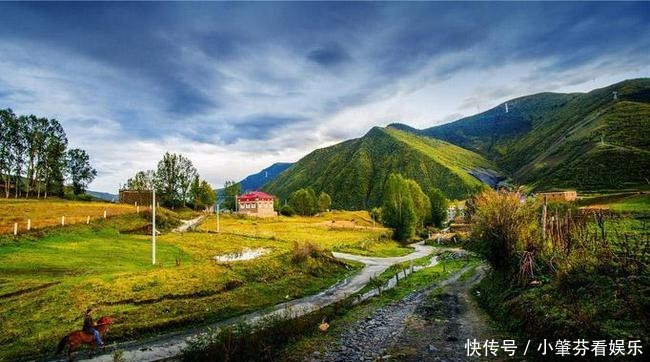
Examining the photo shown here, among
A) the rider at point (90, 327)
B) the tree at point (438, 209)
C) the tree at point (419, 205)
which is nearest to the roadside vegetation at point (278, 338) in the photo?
the rider at point (90, 327)

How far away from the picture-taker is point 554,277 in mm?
21297

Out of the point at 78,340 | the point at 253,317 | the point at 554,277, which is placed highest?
the point at 554,277

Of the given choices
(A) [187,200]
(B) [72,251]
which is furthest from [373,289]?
(A) [187,200]

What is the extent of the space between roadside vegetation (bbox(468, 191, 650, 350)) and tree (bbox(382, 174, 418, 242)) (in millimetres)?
76753

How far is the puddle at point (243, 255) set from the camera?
165 feet

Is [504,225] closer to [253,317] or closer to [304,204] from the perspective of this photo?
[253,317]

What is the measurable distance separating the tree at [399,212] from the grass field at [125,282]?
54.5 metres

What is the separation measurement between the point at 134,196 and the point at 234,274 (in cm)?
8233

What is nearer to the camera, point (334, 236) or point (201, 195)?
point (334, 236)

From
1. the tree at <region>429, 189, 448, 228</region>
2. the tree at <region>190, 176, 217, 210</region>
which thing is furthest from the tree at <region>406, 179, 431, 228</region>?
the tree at <region>190, 176, 217, 210</region>

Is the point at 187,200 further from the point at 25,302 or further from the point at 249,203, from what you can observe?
the point at 25,302

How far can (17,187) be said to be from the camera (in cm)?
10131

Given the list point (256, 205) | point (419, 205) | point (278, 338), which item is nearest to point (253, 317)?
point (278, 338)

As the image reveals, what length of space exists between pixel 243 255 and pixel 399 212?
6487 centimetres
